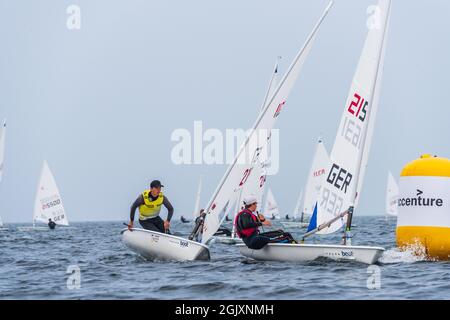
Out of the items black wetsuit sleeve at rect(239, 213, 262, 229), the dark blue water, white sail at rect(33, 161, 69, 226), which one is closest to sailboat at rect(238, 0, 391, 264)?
black wetsuit sleeve at rect(239, 213, 262, 229)

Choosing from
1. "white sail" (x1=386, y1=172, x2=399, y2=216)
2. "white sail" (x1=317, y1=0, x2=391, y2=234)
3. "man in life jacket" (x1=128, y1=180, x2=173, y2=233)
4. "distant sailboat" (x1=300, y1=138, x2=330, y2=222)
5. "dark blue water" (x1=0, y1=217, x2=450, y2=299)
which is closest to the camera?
"dark blue water" (x1=0, y1=217, x2=450, y2=299)

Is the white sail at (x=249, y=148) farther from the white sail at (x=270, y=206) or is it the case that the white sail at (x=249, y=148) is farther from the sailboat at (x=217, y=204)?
the white sail at (x=270, y=206)

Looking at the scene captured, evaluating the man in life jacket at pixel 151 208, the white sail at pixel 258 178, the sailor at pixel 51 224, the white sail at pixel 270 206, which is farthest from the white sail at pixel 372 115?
the white sail at pixel 270 206

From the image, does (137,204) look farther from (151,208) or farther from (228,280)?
(228,280)

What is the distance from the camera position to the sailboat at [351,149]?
51.4 ft

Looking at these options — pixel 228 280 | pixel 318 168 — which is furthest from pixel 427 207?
pixel 318 168

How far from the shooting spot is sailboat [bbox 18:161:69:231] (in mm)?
50750

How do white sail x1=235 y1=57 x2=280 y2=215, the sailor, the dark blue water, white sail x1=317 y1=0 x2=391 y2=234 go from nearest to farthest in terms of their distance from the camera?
the dark blue water, white sail x1=317 y1=0 x2=391 y2=234, white sail x1=235 y1=57 x2=280 y2=215, the sailor

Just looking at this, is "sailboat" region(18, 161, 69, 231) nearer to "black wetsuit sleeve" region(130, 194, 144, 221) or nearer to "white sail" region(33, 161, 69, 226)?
"white sail" region(33, 161, 69, 226)

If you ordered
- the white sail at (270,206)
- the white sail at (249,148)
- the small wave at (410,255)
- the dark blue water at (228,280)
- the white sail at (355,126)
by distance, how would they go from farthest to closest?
1. the white sail at (270,206)
2. the white sail at (249,148)
3. the white sail at (355,126)
4. the small wave at (410,255)
5. the dark blue water at (228,280)

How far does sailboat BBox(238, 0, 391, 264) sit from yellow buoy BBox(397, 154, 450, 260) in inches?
37.8

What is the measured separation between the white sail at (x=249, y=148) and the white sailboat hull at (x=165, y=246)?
0.64 m

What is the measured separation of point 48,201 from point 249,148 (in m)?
35.9
